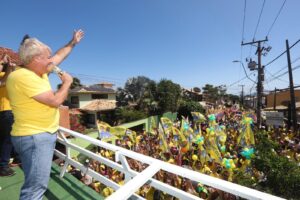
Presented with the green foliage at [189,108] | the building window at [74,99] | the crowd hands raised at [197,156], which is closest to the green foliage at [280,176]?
the crowd hands raised at [197,156]

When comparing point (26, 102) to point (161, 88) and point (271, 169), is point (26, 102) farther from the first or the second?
point (161, 88)

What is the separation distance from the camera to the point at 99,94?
108 feet

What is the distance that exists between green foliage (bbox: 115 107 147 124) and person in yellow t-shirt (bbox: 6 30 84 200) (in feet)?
73.5

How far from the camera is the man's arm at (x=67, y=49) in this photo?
2.08m

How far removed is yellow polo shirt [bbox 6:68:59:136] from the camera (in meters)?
1.50

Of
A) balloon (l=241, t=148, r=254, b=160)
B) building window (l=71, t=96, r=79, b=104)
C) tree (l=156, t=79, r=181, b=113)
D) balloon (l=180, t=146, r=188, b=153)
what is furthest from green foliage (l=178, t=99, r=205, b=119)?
balloon (l=241, t=148, r=254, b=160)

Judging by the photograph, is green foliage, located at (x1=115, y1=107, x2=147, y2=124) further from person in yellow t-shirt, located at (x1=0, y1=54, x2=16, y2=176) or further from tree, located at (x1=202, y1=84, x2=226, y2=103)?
tree, located at (x1=202, y1=84, x2=226, y2=103)

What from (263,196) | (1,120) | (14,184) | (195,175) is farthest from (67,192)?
(263,196)

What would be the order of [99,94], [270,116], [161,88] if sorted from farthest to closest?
[99,94]
[161,88]
[270,116]

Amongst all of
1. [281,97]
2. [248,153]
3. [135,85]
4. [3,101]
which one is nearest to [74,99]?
[135,85]

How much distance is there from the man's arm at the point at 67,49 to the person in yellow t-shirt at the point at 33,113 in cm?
39

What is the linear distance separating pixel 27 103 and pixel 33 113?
0.27 ft

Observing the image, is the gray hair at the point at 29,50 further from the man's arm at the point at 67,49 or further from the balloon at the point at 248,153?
the balloon at the point at 248,153

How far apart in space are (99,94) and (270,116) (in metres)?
25.4
